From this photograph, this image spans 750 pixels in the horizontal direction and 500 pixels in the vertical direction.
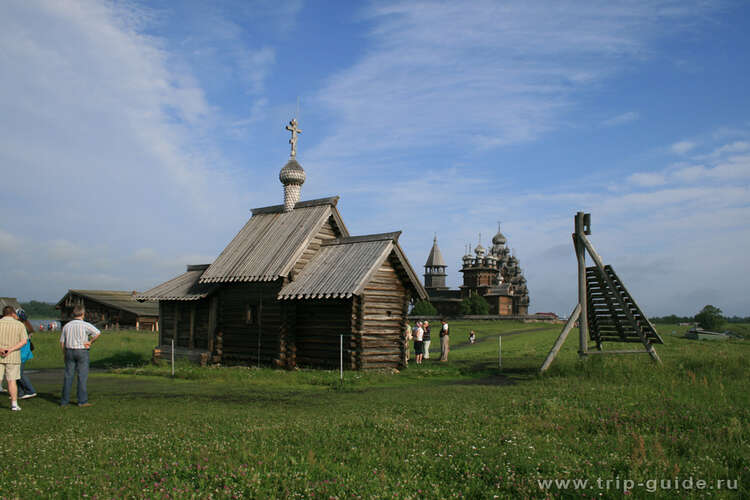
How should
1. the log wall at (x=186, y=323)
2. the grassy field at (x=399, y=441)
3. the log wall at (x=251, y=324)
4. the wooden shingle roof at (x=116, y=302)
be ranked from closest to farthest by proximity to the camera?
the grassy field at (x=399, y=441)
the log wall at (x=251, y=324)
the log wall at (x=186, y=323)
the wooden shingle roof at (x=116, y=302)

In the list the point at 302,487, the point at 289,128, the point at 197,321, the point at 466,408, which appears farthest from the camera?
the point at 289,128

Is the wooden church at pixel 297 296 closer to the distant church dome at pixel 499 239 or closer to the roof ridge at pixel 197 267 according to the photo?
the roof ridge at pixel 197 267

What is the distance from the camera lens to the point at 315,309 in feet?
72.9

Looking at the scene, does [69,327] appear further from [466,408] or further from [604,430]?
[604,430]

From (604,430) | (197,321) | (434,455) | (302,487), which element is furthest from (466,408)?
(197,321)

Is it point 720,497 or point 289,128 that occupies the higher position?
point 289,128

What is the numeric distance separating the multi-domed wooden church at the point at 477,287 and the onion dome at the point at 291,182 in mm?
82427

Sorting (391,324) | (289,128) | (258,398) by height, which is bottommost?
(258,398)

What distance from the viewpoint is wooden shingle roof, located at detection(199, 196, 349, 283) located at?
891 inches

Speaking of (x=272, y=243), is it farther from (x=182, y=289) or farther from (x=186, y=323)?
(x=186, y=323)

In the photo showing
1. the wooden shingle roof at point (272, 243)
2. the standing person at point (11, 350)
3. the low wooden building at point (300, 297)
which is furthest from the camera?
the wooden shingle roof at point (272, 243)

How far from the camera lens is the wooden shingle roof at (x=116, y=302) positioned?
55656mm

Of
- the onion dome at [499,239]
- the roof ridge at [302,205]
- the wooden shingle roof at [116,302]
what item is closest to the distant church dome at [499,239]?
the onion dome at [499,239]

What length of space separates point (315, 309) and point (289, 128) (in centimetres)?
1114
